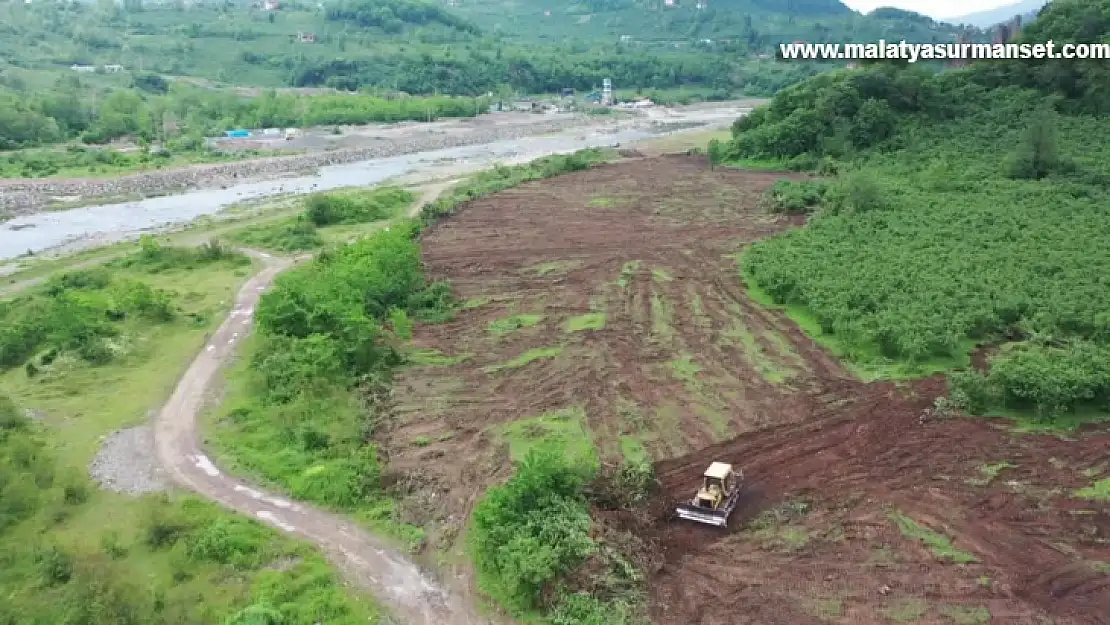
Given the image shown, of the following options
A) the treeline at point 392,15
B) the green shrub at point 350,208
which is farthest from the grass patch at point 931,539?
the treeline at point 392,15

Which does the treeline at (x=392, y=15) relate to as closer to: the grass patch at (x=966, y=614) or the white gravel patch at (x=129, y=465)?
the white gravel patch at (x=129, y=465)

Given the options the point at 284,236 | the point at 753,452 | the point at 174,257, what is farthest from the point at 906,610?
the point at 284,236

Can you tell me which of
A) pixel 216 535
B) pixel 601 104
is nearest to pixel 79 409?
pixel 216 535

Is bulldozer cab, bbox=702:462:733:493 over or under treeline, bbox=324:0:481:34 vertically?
under

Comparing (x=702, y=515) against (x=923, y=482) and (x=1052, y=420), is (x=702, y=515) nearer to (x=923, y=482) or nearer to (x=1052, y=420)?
(x=923, y=482)

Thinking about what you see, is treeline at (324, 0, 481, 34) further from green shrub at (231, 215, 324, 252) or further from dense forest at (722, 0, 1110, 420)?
green shrub at (231, 215, 324, 252)

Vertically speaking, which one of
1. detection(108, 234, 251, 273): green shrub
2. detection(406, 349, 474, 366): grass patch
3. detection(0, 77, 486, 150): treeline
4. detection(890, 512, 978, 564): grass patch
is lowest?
detection(890, 512, 978, 564): grass patch

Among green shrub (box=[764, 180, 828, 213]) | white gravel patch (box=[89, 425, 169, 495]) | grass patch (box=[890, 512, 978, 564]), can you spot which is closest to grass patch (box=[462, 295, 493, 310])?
white gravel patch (box=[89, 425, 169, 495])
